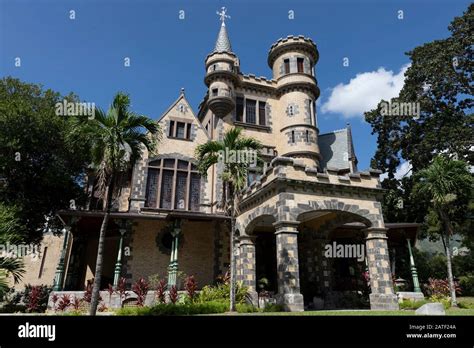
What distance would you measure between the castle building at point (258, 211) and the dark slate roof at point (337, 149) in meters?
0.11

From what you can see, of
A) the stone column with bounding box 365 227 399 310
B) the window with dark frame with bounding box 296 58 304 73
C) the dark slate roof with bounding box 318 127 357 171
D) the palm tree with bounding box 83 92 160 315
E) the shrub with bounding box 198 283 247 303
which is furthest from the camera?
the window with dark frame with bounding box 296 58 304 73

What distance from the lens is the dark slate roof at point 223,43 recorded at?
26906mm

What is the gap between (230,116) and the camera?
26.0 m

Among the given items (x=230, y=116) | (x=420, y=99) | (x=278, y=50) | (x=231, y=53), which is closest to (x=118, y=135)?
(x=230, y=116)

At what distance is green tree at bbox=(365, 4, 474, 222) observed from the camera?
2658 centimetres

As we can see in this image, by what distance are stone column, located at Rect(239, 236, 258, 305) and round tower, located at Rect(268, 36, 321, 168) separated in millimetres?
9977

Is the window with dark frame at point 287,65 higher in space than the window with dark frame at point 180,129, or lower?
higher

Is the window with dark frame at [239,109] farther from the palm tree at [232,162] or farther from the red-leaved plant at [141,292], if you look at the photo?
the red-leaved plant at [141,292]

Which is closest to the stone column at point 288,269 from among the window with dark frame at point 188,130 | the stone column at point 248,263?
the stone column at point 248,263

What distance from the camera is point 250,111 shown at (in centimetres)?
2747

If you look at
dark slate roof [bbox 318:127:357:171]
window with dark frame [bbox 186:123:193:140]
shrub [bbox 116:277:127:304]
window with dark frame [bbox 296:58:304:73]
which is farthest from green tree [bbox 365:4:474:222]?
shrub [bbox 116:277:127:304]

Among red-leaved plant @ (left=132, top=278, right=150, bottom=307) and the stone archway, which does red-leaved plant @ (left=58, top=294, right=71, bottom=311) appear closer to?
red-leaved plant @ (left=132, top=278, right=150, bottom=307)
